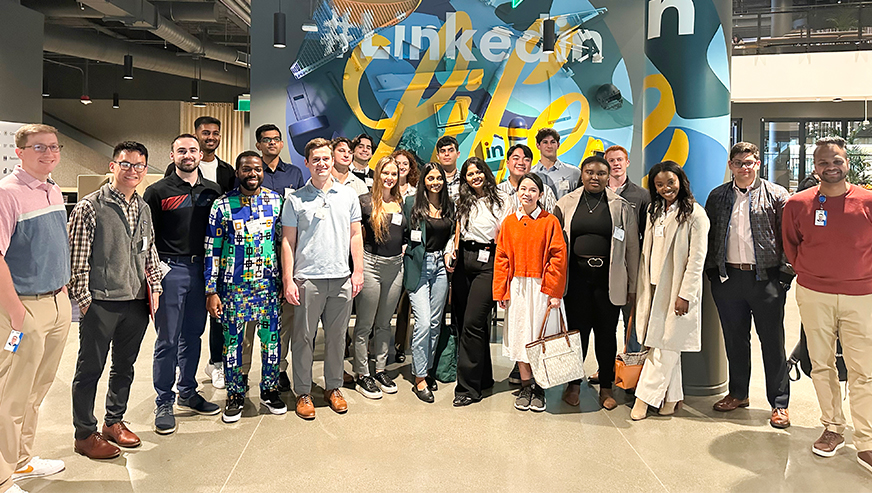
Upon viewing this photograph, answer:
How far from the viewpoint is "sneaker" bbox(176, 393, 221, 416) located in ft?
13.4

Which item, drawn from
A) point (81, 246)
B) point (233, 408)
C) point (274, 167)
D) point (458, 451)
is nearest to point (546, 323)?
point (458, 451)

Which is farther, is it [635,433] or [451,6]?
[451,6]

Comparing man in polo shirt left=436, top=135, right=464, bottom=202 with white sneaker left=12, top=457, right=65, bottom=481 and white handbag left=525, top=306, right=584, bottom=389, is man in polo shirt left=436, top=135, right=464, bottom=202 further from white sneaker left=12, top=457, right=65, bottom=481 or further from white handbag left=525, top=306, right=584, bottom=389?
white sneaker left=12, top=457, right=65, bottom=481

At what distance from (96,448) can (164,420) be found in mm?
465

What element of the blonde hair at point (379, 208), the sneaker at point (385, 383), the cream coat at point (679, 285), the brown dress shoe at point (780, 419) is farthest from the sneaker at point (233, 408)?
the brown dress shoe at point (780, 419)

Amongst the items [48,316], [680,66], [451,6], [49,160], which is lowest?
[48,316]

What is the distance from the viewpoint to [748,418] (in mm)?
4043

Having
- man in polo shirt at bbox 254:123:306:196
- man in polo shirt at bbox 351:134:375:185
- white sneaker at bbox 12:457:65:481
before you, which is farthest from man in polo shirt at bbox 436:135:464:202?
white sneaker at bbox 12:457:65:481

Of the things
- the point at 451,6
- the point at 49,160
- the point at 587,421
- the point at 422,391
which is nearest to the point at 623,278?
the point at 587,421

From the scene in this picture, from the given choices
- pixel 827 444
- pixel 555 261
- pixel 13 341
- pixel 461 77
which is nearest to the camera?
pixel 13 341

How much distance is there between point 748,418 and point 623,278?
124cm

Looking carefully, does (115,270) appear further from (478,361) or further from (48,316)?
(478,361)

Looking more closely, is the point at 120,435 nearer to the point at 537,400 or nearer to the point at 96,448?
the point at 96,448

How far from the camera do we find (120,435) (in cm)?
347
